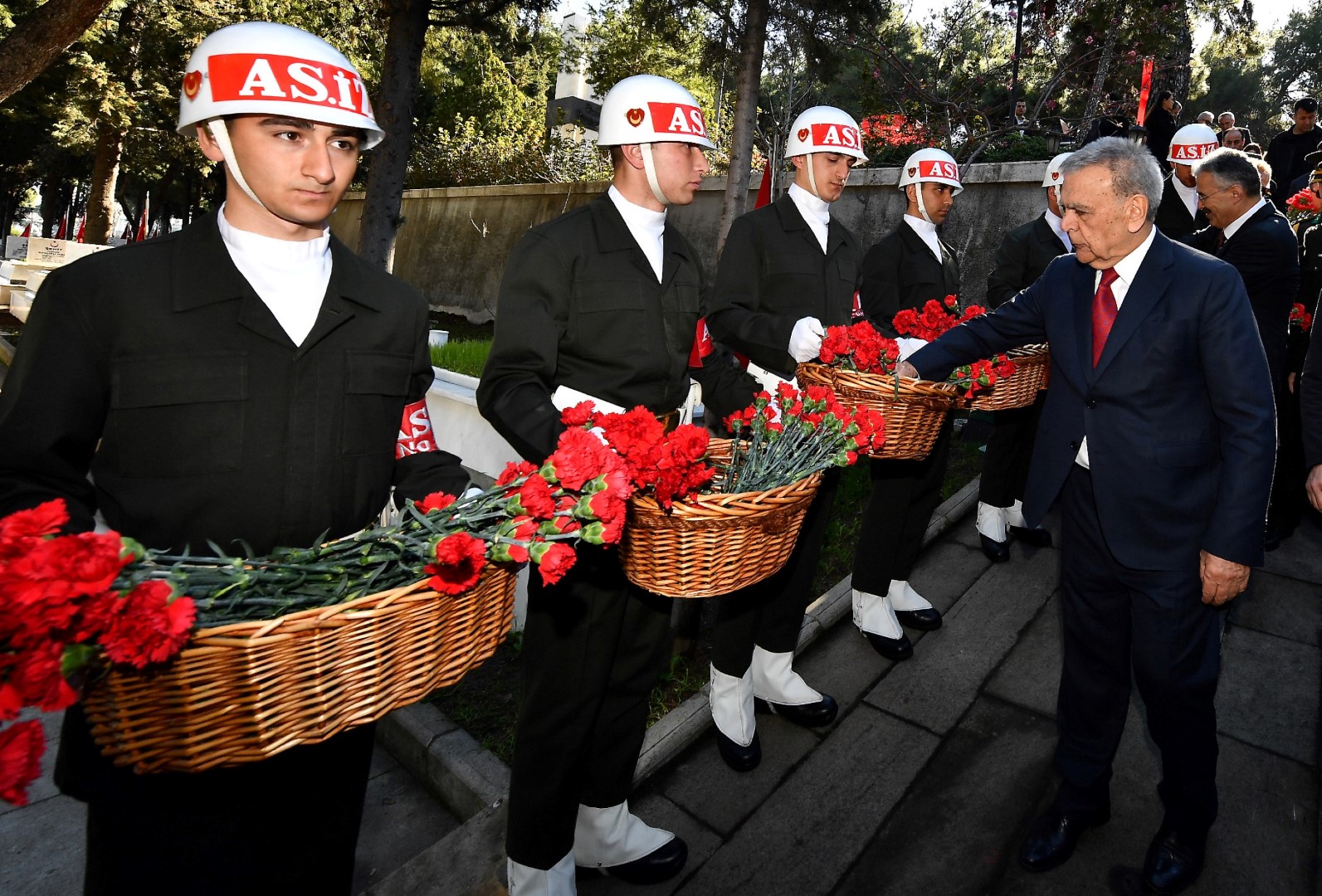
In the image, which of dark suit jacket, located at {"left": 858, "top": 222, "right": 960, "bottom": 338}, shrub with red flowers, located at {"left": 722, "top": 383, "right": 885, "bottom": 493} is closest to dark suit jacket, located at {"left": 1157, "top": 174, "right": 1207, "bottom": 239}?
dark suit jacket, located at {"left": 858, "top": 222, "right": 960, "bottom": 338}

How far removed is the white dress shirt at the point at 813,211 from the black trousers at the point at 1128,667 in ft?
5.08

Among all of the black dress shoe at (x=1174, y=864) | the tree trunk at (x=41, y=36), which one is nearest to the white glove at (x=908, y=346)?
the black dress shoe at (x=1174, y=864)

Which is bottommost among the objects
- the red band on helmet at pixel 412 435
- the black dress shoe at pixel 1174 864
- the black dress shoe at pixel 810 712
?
the black dress shoe at pixel 810 712

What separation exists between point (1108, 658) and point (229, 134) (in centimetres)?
311

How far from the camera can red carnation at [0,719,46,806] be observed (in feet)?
3.06

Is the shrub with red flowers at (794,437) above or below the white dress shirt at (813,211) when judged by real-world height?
below

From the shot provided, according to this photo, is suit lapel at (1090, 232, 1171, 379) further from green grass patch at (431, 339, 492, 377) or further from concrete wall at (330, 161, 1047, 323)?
concrete wall at (330, 161, 1047, 323)

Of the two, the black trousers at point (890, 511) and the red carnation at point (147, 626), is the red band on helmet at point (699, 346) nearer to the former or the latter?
the black trousers at point (890, 511)

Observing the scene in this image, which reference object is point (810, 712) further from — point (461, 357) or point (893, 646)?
point (461, 357)

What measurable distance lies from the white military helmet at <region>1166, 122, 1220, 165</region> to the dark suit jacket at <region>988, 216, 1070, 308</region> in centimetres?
217

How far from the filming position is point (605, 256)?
2572 millimetres

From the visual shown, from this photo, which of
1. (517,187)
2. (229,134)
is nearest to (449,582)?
(229,134)

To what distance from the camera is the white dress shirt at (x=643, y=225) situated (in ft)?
8.77

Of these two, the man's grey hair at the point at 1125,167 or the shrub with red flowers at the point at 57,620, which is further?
the man's grey hair at the point at 1125,167
